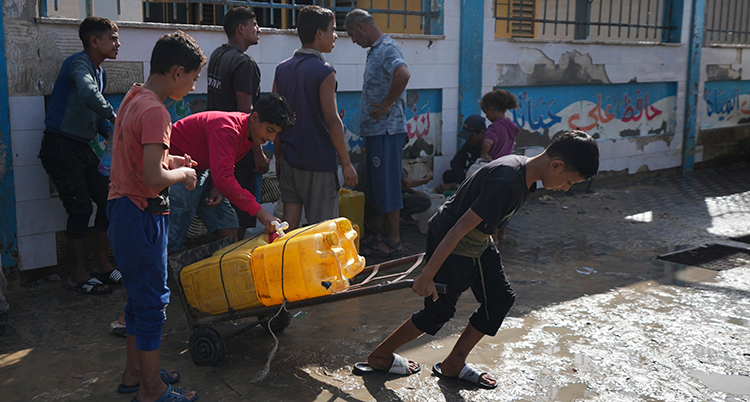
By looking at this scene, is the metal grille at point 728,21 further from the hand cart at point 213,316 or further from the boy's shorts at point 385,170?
the hand cart at point 213,316

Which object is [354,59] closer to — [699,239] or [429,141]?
[429,141]

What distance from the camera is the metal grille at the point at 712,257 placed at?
5.61 meters

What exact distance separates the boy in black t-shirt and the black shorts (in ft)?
8.07

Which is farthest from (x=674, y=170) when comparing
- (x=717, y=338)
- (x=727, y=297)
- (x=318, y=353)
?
(x=318, y=353)

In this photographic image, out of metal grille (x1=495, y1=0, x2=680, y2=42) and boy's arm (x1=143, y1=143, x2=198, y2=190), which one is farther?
metal grille (x1=495, y1=0, x2=680, y2=42)

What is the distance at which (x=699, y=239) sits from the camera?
645 centimetres

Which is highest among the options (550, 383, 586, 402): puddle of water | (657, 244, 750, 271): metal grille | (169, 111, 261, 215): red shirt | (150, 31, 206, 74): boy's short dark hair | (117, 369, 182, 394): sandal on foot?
(150, 31, 206, 74): boy's short dark hair

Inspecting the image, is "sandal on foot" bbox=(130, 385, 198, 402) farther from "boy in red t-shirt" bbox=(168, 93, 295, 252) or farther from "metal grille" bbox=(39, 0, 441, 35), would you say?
"metal grille" bbox=(39, 0, 441, 35)

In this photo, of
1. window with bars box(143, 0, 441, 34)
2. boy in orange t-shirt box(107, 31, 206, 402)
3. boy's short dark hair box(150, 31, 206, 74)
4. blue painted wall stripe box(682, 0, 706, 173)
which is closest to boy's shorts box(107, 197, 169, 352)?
boy in orange t-shirt box(107, 31, 206, 402)

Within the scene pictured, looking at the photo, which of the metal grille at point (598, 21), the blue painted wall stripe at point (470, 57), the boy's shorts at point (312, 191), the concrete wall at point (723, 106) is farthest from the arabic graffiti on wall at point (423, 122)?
the concrete wall at point (723, 106)

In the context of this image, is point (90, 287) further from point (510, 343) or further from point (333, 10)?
point (333, 10)

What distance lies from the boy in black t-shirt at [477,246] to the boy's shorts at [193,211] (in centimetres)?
142

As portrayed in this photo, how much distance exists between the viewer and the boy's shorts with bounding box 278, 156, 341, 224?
4676 millimetres

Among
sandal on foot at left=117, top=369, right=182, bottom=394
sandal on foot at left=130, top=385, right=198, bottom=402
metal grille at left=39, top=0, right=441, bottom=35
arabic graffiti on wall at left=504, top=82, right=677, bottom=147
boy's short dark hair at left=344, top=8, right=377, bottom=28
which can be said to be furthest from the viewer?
arabic graffiti on wall at left=504, top=82, right=677, bottom=147
